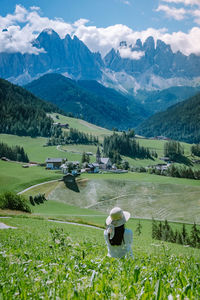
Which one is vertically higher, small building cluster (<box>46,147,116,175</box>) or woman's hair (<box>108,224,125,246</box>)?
woman's hair (<box>108,224,125,246</box>)

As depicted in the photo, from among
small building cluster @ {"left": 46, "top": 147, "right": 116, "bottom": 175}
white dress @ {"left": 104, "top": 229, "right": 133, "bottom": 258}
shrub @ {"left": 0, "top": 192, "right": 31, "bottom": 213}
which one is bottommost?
shrub @ {"left": 0, "top": 192, "right": 31, "bottom": 213}

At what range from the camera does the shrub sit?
64625 mm

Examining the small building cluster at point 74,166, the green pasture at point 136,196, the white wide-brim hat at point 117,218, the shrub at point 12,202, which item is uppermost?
the white wide-brim hat at point 117,218

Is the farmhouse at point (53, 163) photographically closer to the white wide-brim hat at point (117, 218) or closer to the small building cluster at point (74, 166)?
the small building cluster at point (74, 166)

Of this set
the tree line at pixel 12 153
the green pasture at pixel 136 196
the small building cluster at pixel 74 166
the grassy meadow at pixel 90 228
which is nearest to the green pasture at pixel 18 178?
the grassy meadow at pixel 90 228

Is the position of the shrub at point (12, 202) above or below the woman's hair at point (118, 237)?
below

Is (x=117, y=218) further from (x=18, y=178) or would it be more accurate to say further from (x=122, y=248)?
(x=18, y=178)

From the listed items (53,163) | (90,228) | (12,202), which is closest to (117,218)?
(90,228)

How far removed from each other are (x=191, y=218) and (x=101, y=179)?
45.0 meters

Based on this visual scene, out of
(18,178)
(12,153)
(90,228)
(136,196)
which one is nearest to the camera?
(90,228)

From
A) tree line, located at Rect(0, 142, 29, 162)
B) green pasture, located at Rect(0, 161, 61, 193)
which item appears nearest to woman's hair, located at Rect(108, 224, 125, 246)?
green pasture, located at Rect(0, 161, 61, 193)

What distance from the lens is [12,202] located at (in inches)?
2621

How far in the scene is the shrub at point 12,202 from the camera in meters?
64.6

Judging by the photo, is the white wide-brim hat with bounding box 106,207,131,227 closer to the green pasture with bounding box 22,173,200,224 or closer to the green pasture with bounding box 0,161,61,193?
the green pasture with bounding box 22,173,200,224
